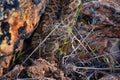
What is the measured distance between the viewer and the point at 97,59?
189 cm

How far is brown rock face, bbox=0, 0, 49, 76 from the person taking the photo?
5.41ft

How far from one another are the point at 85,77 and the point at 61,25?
45 cm

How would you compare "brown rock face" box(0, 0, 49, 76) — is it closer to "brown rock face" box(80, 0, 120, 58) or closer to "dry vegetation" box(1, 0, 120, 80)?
"dry vegetation" box(1, 0, 120, 80)

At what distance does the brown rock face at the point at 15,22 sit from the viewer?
1.65m

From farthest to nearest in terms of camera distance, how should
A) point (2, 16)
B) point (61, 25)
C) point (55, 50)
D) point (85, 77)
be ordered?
point (61, 25)
point (55, 50)
point (85, 77)
point (2, 16)

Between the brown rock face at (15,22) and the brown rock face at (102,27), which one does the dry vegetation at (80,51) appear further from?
the brown rock face at (15,22)

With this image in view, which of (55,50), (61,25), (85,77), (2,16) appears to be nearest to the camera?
(2,16)

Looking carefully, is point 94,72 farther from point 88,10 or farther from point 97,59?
point 88,10

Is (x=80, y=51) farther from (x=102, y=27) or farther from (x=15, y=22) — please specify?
(x=15, y=22)

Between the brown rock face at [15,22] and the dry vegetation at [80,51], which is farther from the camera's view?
the dry vegetation at [80,51]

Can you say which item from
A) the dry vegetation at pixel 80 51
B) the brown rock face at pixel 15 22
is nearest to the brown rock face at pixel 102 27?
the dry vegetation at pixel 80 51

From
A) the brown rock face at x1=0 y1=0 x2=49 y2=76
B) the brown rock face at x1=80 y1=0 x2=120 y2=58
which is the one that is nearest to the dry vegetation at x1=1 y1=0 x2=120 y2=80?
the brown rock face at x1=80 y1=0 x2=120 y2=58

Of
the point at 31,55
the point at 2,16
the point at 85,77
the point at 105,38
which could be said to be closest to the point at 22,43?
the point at 31,55

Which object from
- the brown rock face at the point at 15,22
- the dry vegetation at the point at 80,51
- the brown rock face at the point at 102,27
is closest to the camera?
the brown rock face at the point at 15,22
